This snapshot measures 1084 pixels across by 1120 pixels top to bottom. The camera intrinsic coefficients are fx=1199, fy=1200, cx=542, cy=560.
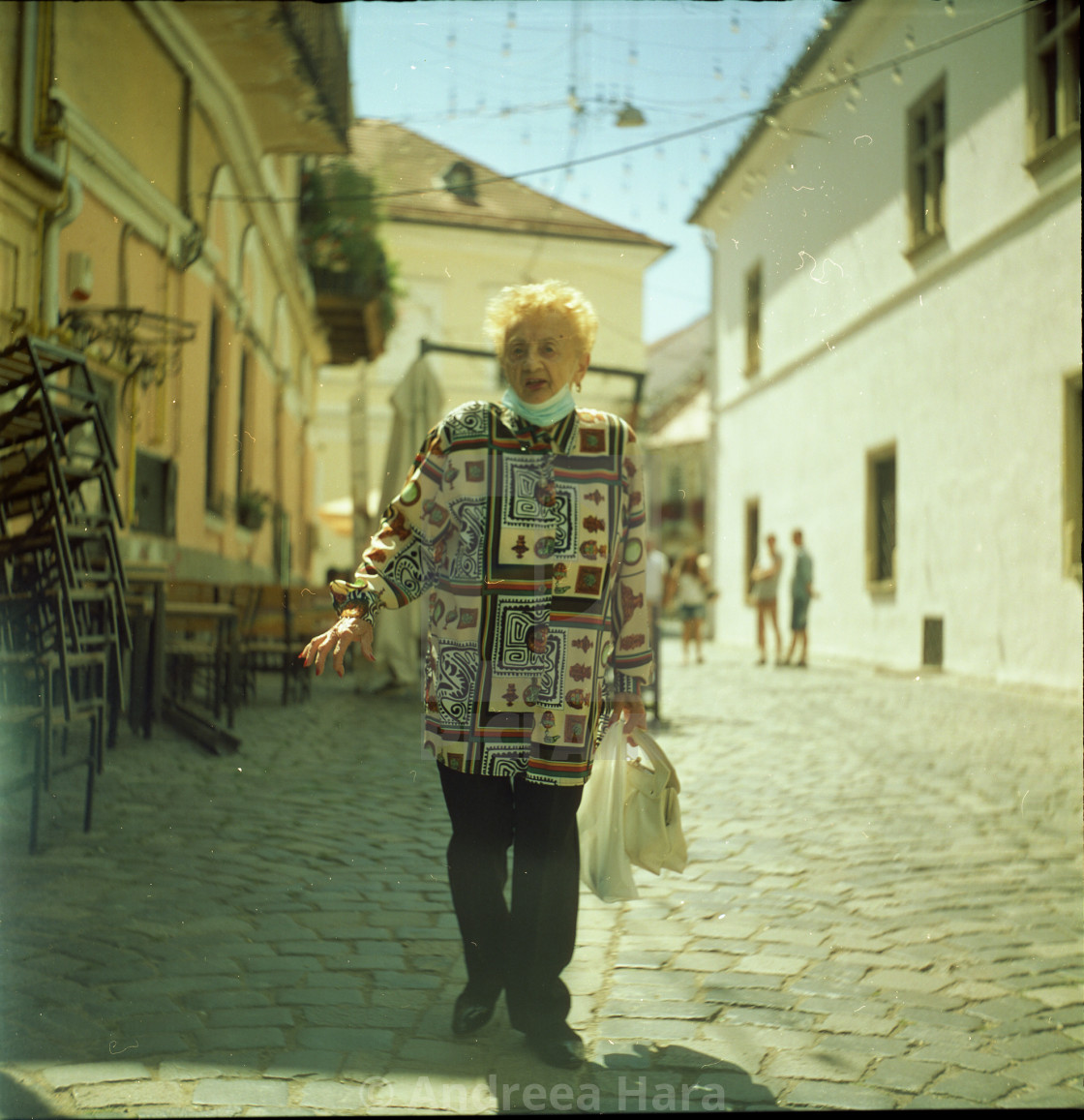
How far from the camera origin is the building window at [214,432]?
12.6 feet

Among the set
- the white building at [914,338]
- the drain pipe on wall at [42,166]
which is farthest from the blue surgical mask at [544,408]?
the drain pipe on wall at [42,166]

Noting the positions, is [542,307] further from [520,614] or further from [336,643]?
[336,643]

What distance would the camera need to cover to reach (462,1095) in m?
2.37

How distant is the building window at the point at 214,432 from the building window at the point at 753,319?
5.63ft

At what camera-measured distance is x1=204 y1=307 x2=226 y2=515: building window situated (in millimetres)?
3840

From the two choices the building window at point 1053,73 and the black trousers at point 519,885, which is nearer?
the black trousers at point 519,885

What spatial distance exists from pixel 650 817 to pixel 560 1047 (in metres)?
0.55

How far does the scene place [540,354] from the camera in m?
2.58

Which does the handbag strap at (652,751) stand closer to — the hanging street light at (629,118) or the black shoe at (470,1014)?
the black shoe at (470,1014)

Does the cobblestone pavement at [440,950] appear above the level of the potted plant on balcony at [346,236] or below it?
below

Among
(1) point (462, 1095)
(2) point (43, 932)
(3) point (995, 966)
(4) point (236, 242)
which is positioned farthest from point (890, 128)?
(2) point (43, 932)

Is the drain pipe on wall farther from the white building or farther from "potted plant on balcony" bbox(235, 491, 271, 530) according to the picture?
the white building

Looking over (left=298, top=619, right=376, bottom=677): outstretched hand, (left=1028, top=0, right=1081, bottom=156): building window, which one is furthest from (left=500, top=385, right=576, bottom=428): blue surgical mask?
(left=1028, top=0, right=1081, bottom=156): building window

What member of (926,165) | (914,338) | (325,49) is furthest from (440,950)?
(926,165)
